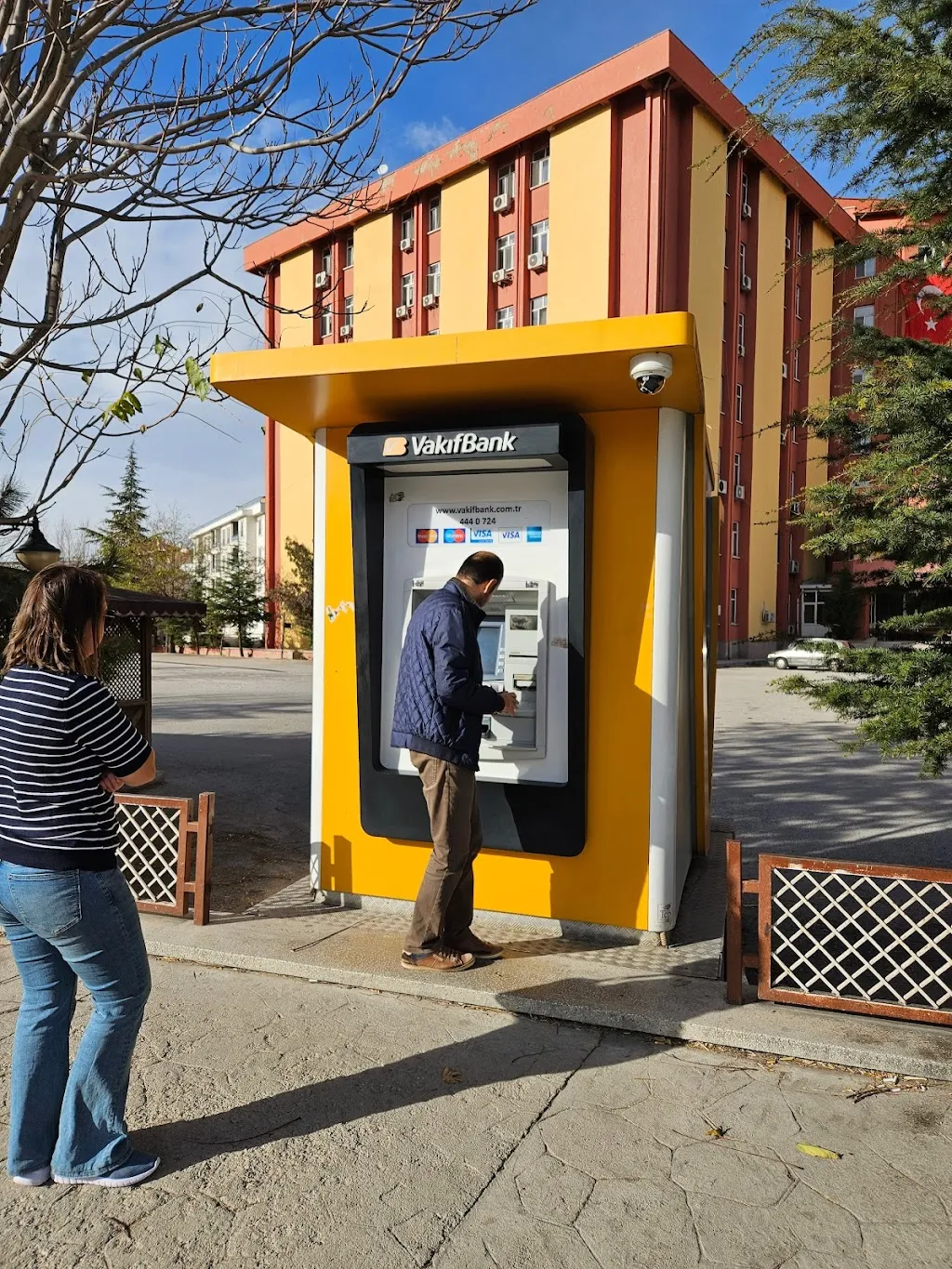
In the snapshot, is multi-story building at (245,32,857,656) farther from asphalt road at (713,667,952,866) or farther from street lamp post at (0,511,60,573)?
street lamp post at (0,511,60,573)

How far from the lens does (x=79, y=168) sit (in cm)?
564

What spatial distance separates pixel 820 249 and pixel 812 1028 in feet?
12.2

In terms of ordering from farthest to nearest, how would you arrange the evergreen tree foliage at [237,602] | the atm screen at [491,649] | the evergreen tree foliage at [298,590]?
1. the evergreen tree foliage at [237,602]
2. the evergreen tree foliage at [298,590]
3. the atm screen at [491,649]

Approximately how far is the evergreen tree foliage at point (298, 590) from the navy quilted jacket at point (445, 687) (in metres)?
32.0

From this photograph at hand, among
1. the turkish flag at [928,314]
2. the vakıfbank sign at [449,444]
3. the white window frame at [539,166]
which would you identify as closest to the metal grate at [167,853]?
the vakıfbank sign at [449,444]

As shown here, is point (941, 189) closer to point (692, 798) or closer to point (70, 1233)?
point (692, 798)

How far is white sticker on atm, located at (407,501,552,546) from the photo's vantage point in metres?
5.00

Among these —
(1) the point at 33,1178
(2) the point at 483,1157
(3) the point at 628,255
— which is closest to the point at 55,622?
(1) the point at 33,1178

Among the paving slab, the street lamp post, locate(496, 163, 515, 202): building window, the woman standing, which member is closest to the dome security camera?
the woman standing

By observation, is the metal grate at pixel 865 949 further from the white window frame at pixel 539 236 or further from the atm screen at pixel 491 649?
the white window frame at pixel 539 236

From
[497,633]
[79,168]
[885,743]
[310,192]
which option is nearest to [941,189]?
[885,743]

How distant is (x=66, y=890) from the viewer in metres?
2.55

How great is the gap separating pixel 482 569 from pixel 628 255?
77.7 feet

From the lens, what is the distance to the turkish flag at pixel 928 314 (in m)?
4.39
